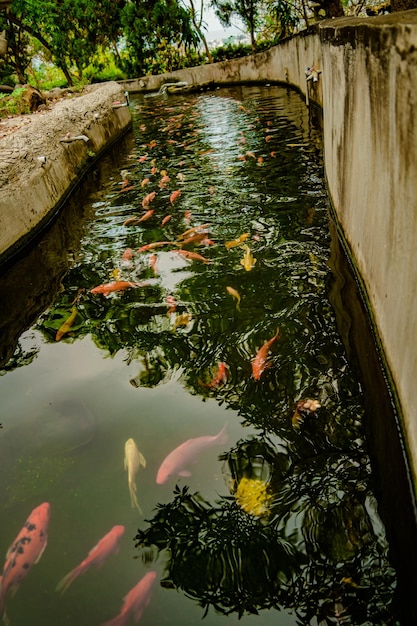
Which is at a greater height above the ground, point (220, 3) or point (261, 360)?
point (220, 3)

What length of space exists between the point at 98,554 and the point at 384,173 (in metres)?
2.68

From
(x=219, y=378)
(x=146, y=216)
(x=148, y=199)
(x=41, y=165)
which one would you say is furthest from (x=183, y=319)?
(x=41, y=165)

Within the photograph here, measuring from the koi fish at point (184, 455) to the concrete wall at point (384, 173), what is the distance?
1099 millimetres

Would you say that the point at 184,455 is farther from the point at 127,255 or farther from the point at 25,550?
the point at 127,255

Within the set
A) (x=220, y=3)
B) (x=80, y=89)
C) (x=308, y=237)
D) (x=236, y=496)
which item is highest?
(x=220, y=3)

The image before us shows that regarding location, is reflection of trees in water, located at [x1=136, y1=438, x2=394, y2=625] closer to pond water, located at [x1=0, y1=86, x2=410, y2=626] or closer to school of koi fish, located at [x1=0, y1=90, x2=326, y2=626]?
pond water, located at [x1=0, y1=86, x2=410, y2=626]

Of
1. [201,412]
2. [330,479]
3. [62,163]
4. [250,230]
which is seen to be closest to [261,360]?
[201,412]

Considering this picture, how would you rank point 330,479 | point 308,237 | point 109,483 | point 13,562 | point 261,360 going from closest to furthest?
point 13,562 → point 330,479 → point 109,483 → point 261,360 → point 308,237

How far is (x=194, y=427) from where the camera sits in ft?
9.26

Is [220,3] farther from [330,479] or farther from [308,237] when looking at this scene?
[330,479]

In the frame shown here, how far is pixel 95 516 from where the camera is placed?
239 cm

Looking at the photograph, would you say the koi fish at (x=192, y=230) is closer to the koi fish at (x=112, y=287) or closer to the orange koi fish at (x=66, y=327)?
the koi fish at (x=112, y=287)

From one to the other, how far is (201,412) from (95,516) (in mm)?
910

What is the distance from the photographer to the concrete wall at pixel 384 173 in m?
2.09
